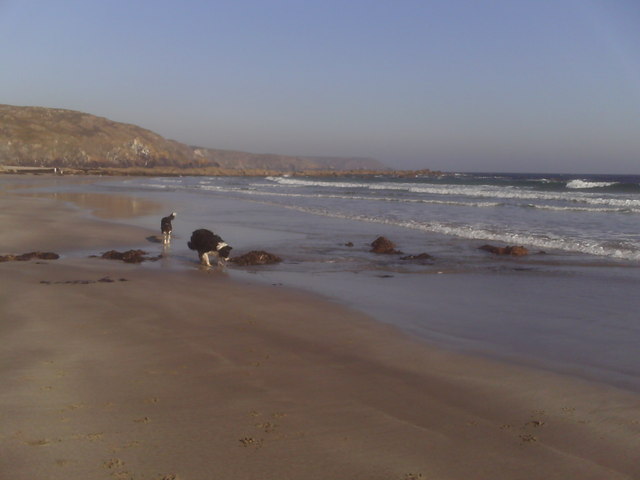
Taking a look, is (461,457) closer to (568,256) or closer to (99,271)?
(99,271)

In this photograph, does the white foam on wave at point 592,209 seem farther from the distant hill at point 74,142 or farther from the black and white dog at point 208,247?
the distant hill at point 74,142

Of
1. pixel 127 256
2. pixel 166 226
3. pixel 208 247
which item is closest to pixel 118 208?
pixel 166 226

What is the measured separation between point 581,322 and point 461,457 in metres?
3.89

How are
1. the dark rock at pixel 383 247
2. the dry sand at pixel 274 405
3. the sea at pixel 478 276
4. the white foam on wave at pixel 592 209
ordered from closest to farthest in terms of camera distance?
the dry sand at pixel 274 405, the sea at pixel 478 276, the dark rock at pixel 383 247, the white foam on wave at pixel 592 209

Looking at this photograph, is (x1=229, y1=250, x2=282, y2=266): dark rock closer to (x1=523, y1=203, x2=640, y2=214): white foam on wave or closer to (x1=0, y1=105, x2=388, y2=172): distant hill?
(x1=523, y1=203, x2=640, y2=214): white foam on wave

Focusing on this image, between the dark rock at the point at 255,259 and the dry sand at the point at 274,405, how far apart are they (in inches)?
150

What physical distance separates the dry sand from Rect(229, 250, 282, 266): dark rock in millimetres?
3810

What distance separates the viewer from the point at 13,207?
21.1 meters

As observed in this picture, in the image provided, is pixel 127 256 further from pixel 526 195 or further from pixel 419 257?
pixel 526 195

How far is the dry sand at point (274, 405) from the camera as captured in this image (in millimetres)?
3264

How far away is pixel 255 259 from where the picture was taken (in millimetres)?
10867

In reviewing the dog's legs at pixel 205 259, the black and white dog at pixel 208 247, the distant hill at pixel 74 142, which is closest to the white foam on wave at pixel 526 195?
the black and white dog at pixel 208 247

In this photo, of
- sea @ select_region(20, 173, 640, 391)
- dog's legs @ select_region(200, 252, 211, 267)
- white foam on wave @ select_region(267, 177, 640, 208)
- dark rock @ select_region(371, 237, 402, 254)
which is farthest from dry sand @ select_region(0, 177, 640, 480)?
white foam on wave @ select_region(267, 177, 640, 208)

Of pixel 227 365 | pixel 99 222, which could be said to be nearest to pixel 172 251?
pixel 99 222
